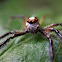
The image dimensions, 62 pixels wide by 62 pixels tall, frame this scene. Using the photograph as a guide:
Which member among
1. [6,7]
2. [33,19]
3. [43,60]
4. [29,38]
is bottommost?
[43,60]

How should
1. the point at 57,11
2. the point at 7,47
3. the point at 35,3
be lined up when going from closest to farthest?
the point at 7,47
the point at 57,11
the point at 35,3

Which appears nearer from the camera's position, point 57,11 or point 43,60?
point 43,60

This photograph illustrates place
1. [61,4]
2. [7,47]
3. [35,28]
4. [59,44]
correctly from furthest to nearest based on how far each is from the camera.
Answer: [61,4] → [35,28] → [7,47] → [59,44]

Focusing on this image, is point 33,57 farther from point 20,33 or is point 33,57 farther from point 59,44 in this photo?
point 20,33

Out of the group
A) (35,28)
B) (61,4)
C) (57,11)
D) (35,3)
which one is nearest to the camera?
(35,28)

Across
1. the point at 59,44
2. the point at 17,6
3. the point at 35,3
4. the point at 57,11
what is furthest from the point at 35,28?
the point at 35,3

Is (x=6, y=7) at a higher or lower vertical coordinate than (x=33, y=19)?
higher

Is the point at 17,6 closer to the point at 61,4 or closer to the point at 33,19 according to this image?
the point at 61,4

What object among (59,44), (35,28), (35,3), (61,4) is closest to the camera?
(59,44)

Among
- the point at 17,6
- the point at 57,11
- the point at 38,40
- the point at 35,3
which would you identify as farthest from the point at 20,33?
the point at 35,3
